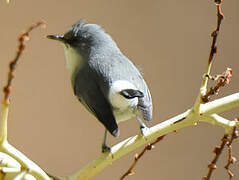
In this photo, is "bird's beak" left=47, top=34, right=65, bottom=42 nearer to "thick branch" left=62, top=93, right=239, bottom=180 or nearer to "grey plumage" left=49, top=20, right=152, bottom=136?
"grey plumage" left=49, top=20, right=152, bottom=136

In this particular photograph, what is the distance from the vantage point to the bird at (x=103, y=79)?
29.9 inches

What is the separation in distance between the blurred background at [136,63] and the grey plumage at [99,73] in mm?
725

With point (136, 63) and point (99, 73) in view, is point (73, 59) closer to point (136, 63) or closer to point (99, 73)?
point (99, 73)

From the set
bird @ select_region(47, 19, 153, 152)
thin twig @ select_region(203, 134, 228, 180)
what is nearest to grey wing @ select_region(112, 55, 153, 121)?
bird @ select_region(47, 19, 153, 152)

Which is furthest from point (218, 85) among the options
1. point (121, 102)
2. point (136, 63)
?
point (136, 63)

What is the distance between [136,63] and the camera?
1.60 meters

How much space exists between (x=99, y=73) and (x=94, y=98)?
5cm

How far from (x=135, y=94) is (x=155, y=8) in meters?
0.97

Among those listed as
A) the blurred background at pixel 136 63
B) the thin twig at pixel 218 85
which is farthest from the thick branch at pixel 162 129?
the blurred background at pixel 136 63

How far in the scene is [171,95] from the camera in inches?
65.2

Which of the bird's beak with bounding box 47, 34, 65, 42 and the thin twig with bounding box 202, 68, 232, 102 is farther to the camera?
the bird's beak with bounding box 47, 34, 65, 42

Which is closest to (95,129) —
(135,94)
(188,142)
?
(188,142)

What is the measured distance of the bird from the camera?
759 millimetres

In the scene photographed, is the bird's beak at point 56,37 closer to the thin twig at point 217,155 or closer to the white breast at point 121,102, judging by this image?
the white breast at point 121,102
